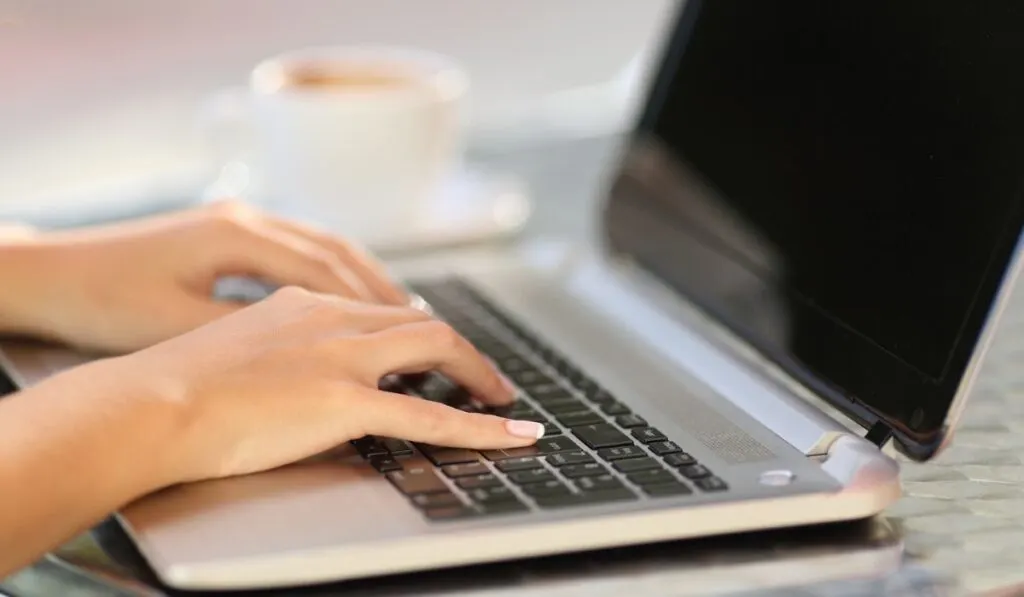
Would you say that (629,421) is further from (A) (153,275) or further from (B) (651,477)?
(A) (153,275)

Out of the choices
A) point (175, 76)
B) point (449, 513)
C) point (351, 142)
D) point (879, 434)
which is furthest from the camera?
point (175, 76)

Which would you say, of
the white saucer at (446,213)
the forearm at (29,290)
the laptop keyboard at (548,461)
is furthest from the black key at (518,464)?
the white saucer at (446,213)

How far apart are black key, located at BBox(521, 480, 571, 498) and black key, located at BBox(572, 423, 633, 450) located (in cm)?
5

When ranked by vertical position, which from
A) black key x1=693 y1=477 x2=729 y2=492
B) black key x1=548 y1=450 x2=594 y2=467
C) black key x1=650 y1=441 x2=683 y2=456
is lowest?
black key x1=548 y1=450 x2=594 y2=467

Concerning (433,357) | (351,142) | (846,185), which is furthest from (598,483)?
(351,142)

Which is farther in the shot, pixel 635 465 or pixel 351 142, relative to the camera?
pixel 351 142

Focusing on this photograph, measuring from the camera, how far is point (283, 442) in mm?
584

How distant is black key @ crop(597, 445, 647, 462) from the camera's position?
1.97 feet

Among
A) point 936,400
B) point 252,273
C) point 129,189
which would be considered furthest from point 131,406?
point 129,189

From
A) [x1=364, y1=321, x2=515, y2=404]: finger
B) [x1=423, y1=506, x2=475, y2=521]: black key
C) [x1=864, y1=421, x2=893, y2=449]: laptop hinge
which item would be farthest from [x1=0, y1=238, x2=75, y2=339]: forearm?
[x1=864, y1=421, x2=893, y2=449]: laptop hinge

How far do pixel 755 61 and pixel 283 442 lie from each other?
→ 1.40 ft

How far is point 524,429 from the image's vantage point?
0.61m

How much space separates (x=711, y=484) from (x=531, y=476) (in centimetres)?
7

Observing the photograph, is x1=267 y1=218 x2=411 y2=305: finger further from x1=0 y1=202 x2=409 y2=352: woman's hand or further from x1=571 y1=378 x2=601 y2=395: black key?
x1=571 y1=378 x2=601 y2=395: black key
